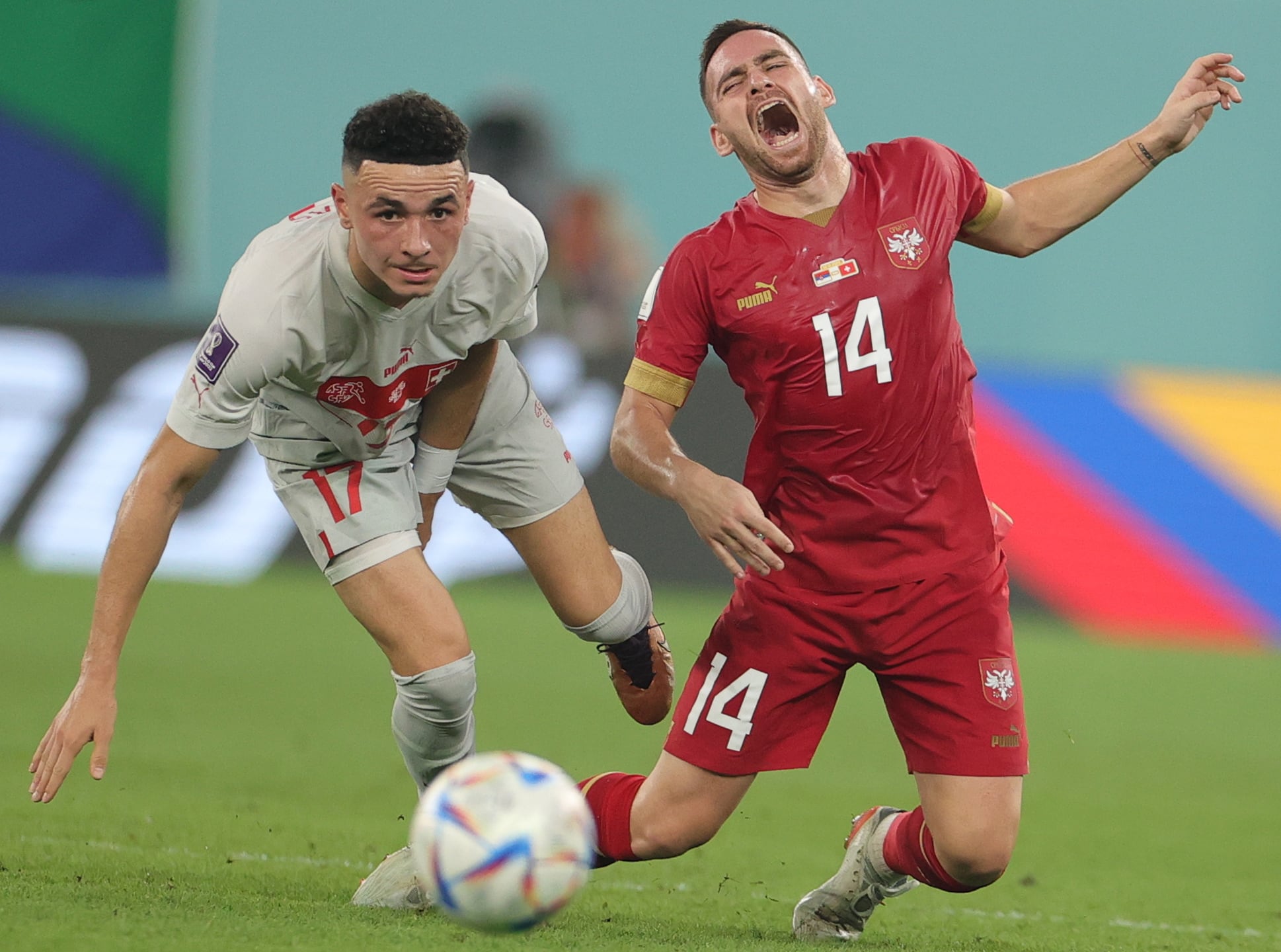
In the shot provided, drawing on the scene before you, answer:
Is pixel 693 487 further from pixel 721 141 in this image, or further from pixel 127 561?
pixel 127 561

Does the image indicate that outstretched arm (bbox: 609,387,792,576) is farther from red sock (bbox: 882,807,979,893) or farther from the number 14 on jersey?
red sock (bbox: 882,807,979,893)

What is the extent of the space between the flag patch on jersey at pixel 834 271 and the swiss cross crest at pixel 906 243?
0.11m

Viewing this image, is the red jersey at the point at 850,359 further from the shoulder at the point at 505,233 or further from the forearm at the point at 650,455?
the shoulder at the point at 505,233

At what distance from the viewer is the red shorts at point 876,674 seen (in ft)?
15.3

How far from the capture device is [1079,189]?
4.90m

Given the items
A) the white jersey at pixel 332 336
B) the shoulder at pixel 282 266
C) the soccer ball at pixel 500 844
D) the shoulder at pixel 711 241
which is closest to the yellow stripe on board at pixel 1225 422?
the white jersey at pixel 332 336

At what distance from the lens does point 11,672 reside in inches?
350

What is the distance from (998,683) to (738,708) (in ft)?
2.38

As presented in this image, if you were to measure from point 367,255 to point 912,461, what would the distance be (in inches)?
62.6

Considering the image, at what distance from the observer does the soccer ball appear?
3619 mm

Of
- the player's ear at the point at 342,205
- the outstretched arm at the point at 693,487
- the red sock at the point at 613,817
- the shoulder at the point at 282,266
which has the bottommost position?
the red sock at the point at 613,817

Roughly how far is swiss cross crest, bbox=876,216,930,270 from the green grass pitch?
1.91 m

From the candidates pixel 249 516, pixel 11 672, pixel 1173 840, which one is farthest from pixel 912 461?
pixel 249 516

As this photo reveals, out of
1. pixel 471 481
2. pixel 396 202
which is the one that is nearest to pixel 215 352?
pixel 396 202
